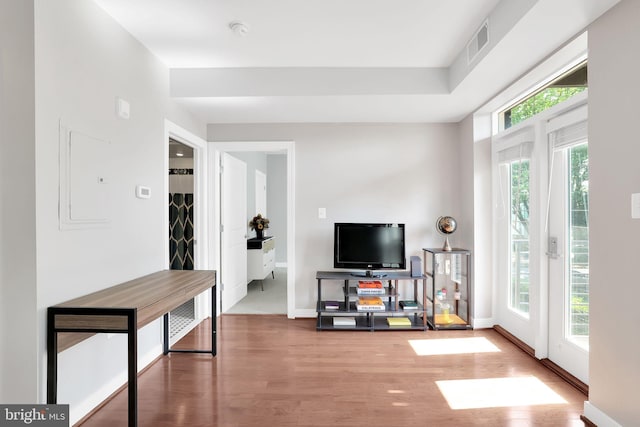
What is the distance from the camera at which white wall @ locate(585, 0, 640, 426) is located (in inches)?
68.1

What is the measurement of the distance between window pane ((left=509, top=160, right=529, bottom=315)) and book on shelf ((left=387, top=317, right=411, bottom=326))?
103cm

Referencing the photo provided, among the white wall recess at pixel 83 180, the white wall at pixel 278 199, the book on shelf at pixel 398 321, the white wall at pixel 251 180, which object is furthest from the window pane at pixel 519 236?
the white wall at pixel 278 199

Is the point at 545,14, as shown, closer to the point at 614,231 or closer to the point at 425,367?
the point at 614,231

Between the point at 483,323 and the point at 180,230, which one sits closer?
the point at 483,323

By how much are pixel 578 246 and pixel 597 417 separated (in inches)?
43.6

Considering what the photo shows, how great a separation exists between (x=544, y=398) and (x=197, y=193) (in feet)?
11.9

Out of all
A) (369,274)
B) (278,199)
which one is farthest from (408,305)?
(278,199)

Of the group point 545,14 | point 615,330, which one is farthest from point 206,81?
point 615,330

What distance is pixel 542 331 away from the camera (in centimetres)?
283

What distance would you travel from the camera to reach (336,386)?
8.03 feet

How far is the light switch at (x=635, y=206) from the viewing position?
5.56 feet

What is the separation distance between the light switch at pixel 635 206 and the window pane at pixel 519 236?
137 cm

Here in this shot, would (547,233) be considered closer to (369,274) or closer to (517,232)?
(517,232)

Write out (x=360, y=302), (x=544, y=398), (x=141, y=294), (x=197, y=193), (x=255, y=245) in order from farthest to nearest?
1. (x=255, y=245)
2. (x=197, y=193)
3. (x=360, y=302)
4. (x=544, y=398)
5. (x=141, y=294)
